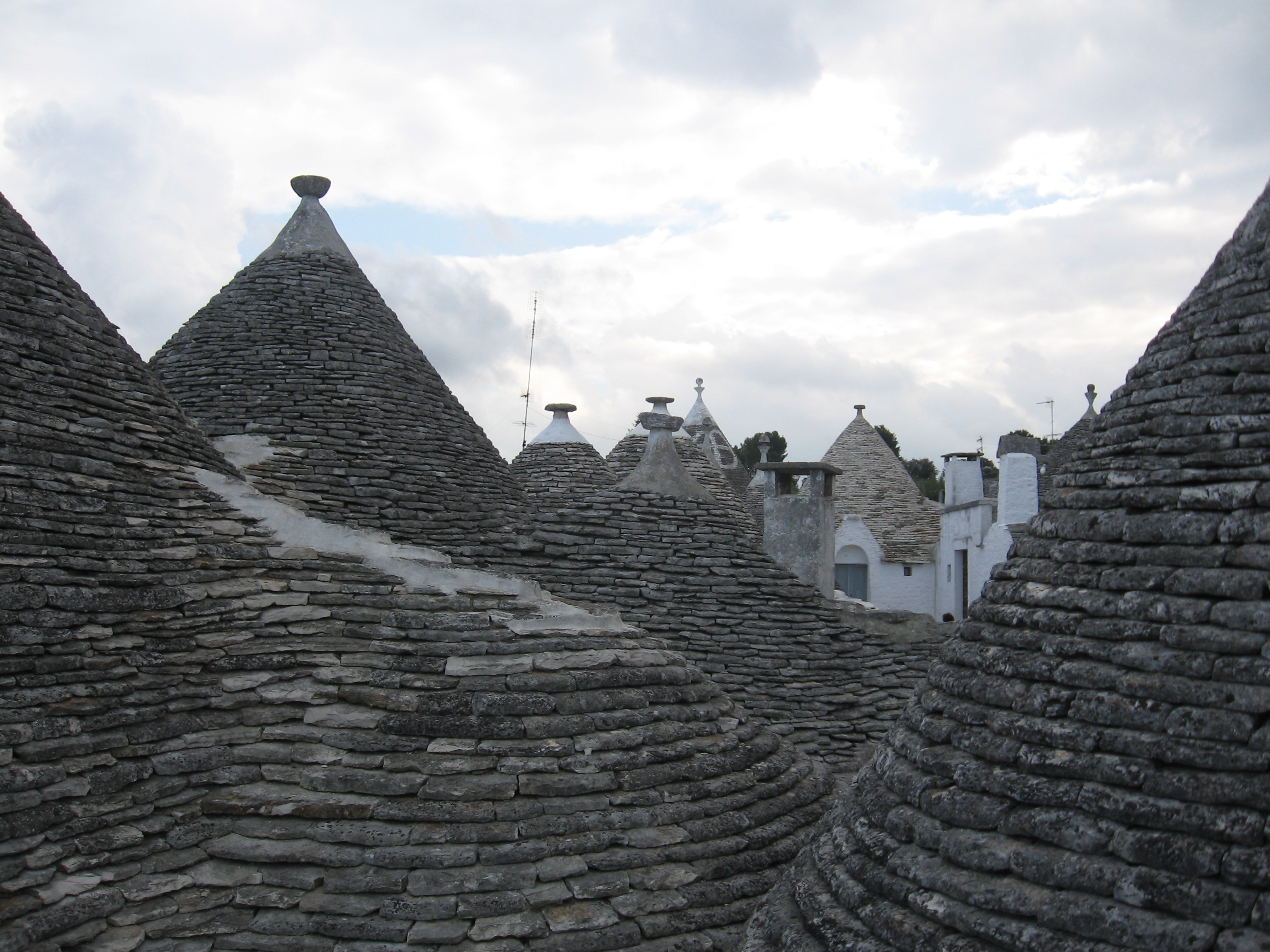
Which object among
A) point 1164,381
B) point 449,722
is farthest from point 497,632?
point 1164,381

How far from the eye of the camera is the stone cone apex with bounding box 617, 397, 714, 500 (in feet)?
37.6

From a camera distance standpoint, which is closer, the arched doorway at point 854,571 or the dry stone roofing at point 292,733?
the dry stone roofing at point 292,733

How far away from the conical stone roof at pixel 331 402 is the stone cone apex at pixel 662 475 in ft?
4.35

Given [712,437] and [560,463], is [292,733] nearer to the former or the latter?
[560,463]

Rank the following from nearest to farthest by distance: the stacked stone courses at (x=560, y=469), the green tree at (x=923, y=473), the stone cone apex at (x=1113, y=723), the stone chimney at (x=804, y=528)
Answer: the stone cone apex at (x=1113, y=723) < the stone chimney at (x=804, y=528) < the stacked stone courses at (x=560, y=469) < the green tree at (x=923, y=473)

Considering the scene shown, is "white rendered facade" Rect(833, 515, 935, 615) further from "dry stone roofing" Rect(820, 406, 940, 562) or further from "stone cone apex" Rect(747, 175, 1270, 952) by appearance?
"stone cone apex" Rect(747, 175, 1270, 952)

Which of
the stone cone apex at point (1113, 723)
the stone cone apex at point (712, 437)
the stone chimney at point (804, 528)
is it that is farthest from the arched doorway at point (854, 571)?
the stone cone apex at point (1113, 723)

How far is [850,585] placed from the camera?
25.0m

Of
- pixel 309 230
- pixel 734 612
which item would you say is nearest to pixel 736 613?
pixel 734 612

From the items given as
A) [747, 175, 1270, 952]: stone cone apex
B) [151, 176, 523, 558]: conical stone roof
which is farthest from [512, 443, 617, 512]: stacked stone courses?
[747, 175, 1270, 952]: stone cone apex

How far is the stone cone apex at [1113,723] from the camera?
329cm

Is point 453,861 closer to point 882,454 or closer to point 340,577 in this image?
point 340,577

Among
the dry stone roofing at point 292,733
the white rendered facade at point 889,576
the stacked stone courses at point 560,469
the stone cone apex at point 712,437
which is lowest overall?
the dry stone roofing at point 292,733

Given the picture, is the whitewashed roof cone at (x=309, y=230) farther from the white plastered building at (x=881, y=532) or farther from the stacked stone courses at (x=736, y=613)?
the white plastered building at (x=881, y=532)
